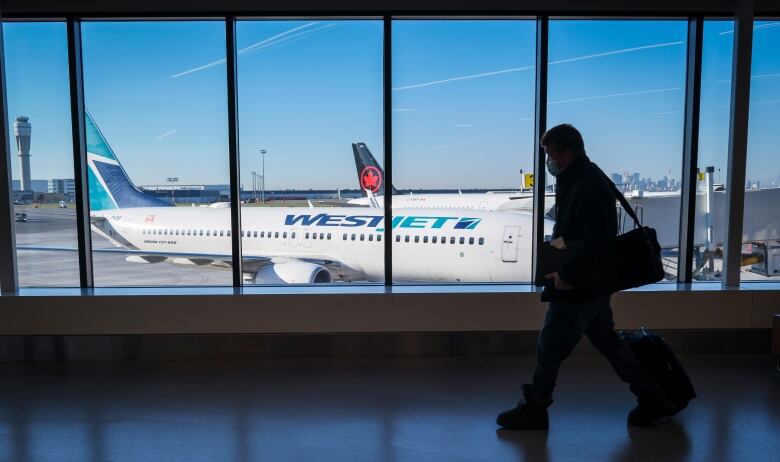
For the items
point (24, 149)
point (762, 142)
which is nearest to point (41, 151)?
point (24, 149)

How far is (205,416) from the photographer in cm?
251

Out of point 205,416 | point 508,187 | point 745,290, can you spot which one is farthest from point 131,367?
point 745,290

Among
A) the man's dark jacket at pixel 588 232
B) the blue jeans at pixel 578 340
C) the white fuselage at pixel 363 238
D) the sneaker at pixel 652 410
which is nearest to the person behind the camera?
the man's dark jacket at pixel 588 232

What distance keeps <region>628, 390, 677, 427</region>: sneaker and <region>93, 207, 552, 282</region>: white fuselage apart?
255 centimetres

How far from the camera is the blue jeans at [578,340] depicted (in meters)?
2.16

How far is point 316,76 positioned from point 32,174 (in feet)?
6.84

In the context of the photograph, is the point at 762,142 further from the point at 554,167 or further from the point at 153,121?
the point at 153,121

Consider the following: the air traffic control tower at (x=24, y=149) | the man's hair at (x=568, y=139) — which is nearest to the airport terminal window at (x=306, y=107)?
the air traffic control tower at (x=24, y=149)

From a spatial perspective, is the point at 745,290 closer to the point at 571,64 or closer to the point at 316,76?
the point at 571,64

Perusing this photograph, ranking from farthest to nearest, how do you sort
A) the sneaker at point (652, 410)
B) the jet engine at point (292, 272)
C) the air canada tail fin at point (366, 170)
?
the jet engine at point (292, 272), the air canada tail fin at point (366, 170), the sneaker at point (652, 410)

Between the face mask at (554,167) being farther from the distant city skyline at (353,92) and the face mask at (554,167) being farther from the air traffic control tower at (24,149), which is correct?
the air traffic control tower at (24,149)

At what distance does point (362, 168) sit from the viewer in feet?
13.2

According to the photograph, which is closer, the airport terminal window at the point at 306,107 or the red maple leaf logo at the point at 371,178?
the airport terminal window at the point at 306,107

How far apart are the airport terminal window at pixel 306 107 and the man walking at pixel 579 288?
1.63 m
